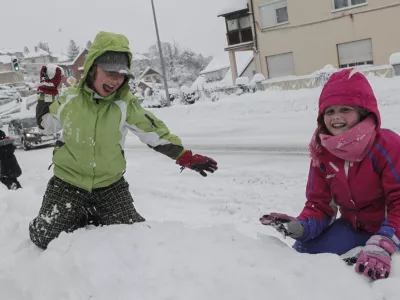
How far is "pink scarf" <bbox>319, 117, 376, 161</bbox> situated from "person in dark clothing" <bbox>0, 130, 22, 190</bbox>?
17.6 feet

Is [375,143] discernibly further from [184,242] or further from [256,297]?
[184,242]

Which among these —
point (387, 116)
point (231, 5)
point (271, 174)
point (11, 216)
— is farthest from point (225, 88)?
point (11, 216)

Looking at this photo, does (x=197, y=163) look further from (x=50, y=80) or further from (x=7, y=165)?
(x=7, y=165)

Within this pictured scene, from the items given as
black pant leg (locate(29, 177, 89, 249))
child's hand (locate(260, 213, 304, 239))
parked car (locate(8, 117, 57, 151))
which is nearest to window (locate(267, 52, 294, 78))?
parked car (locate(8, 117, 57, 151))

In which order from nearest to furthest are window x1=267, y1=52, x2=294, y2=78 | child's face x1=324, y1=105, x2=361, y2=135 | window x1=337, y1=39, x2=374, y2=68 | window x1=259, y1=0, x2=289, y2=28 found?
child's face x1=324, y1=105, x2=361, y2=135 < window x1=337, y1=39, x2=374, y2=68 < window x1=259, y1=0, x2=289, y2=28 < window x1=267, y1=52, x2=294, y2=78

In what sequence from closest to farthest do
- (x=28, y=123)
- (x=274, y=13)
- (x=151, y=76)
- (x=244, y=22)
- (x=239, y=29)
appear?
1. (x=28, y=123)
2. (x=274, y=13)
3. (x=244, y=22)
4. (x=239, y=29)
5. (x=151, y=76)

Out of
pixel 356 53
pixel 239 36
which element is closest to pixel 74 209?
pixel 356 53

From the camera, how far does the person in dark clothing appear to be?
20.6 ft

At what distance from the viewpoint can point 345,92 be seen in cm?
238

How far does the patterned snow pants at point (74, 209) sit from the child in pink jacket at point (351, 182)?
1529mm

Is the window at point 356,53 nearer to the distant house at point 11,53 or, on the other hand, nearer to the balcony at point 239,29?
the balcony at point 239,29

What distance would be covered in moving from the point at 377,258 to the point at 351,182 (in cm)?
54

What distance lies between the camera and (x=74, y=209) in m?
3.47

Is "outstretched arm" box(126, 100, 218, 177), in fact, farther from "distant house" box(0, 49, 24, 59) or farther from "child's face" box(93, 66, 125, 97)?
"distant house" box(0, 49, 24, 59)
